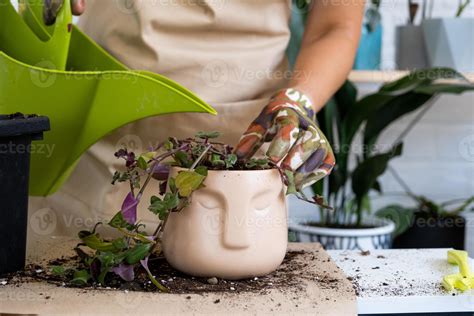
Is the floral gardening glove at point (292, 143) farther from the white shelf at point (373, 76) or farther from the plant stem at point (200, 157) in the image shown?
the white shelf at point (373, 76)

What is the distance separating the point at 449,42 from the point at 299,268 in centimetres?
124

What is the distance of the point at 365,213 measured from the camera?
2.08 m

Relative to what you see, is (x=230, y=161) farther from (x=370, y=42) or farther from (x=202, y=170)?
(x=370, y=42)

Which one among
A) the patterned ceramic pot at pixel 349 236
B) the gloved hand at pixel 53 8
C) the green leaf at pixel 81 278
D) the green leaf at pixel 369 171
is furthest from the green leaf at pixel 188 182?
the green leaf at pixel 369 171

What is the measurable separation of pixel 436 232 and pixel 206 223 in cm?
142

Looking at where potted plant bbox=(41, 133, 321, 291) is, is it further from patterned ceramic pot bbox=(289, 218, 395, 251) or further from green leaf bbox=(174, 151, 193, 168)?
patterned ceramic pot bbox=(289, 218, 395, 251)

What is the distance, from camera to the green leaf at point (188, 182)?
60 cm

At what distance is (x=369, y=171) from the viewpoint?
1.74 m

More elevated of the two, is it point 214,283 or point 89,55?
point 89,55

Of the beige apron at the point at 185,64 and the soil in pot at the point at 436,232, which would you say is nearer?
the beige apron at the point at 185,64

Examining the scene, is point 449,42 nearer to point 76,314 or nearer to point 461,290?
point 461,290

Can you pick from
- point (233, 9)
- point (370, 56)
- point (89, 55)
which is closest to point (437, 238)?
point (370, 56)

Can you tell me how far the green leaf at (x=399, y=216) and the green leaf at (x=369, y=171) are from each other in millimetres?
143

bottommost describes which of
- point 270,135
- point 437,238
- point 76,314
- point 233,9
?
point 437,238
